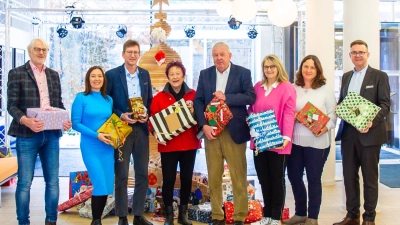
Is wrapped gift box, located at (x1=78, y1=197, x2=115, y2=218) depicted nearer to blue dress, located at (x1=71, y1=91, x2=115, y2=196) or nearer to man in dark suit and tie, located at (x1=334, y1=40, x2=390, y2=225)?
blue dress, located at (x1=71, y1=91, x2=115, y2=196)

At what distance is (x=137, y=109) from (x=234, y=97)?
2.77 ft

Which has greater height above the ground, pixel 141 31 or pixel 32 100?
pixel 141 31

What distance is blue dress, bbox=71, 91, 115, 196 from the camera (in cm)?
398

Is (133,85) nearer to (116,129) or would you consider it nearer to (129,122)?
(129,122)

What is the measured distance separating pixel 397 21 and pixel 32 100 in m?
9.14

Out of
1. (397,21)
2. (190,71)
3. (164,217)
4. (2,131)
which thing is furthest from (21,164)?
(190,71)

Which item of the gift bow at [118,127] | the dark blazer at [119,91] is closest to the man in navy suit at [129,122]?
the dark blazer at [119,91]

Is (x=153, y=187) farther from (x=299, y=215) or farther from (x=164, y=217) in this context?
(x=299, y=215)

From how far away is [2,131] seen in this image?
31.0ft

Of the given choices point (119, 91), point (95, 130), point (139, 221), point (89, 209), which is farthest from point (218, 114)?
point (89, 209)

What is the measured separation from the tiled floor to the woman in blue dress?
0.84m

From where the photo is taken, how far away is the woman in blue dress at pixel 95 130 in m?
3.98

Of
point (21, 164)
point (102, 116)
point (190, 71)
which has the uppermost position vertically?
point (190, 71)

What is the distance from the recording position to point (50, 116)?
3.94m
